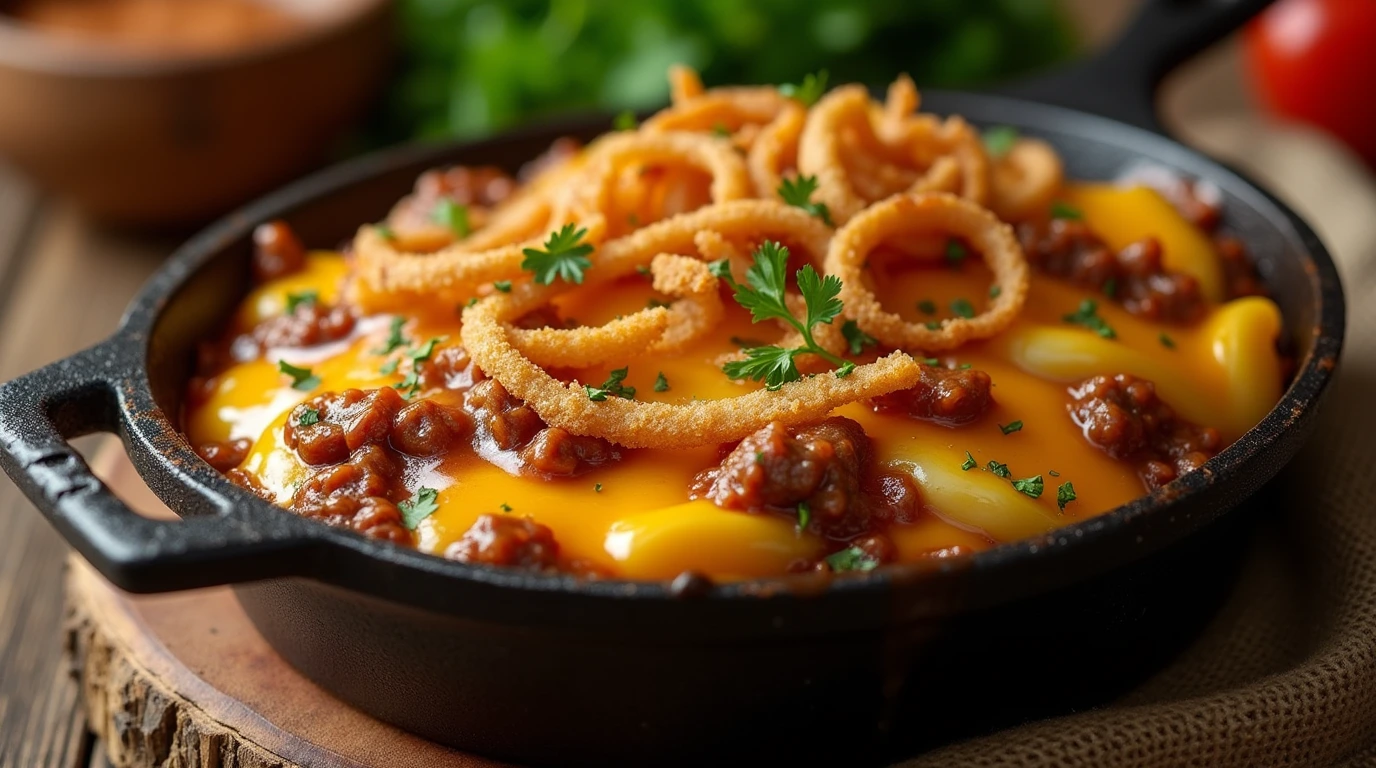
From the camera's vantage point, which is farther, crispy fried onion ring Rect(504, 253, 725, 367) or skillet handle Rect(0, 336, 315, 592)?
crispy fried onion ring Rect(504, 253, 725, 367)

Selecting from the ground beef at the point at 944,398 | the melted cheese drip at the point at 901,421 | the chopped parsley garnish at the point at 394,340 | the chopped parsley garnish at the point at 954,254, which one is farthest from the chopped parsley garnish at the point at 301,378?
the chopped parsley garnish at the point at 954,254

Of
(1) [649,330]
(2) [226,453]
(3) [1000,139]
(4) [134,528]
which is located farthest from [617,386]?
(3) [1000,139]

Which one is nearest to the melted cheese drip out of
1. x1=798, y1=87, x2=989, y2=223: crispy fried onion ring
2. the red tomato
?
x1=798, y1=87, x2=989, y2=223: crispy fried onion ring

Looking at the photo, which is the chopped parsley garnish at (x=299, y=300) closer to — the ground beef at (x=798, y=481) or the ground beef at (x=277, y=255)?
the ground beef at (x=277, y=255)

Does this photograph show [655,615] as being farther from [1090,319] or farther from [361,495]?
[1090,319]

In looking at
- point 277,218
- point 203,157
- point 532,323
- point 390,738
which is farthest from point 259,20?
point 390,738

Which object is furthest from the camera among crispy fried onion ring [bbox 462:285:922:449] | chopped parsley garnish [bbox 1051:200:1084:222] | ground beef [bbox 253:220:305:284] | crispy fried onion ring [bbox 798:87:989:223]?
ground beef [bbox 253:220:305:284]

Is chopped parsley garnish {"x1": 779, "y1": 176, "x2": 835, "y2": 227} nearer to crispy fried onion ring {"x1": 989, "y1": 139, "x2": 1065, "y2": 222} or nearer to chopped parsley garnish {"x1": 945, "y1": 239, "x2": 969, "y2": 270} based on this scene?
chopped parsley garnish {"x1": 945, "y1": 239, "x2": 969, "y2": 270}
